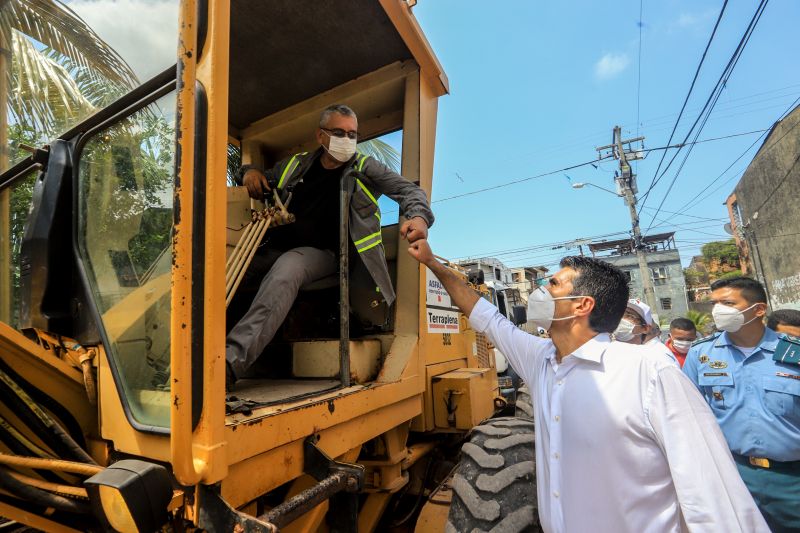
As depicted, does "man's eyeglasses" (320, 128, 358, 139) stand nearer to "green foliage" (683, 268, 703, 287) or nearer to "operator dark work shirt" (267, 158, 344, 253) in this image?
"operator dark work shirt" (267, 158, 344, 253)

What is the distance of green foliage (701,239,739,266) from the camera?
36188mm

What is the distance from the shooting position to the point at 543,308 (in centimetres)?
198

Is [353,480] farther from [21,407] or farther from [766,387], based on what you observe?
[766,387]

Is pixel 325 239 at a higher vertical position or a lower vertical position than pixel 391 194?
lower

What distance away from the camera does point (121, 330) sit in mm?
1557

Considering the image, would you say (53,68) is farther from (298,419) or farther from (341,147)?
(298,419)

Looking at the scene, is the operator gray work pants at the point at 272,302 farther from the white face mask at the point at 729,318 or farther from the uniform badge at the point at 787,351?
the uniform badge at the point at 787,351

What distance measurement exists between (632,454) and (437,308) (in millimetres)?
1745

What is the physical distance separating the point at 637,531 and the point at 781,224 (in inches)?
936

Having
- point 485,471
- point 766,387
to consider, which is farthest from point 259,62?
point 766,387

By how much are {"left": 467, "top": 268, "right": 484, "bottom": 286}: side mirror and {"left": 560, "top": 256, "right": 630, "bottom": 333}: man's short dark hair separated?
2.02 m

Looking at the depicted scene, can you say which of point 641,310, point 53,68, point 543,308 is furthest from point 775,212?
point 53,68

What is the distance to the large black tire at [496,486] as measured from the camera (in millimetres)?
2090

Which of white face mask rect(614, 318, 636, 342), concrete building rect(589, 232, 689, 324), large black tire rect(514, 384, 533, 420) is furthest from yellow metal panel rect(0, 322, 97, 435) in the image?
concrete building rect(589, 232, 689, 324)
